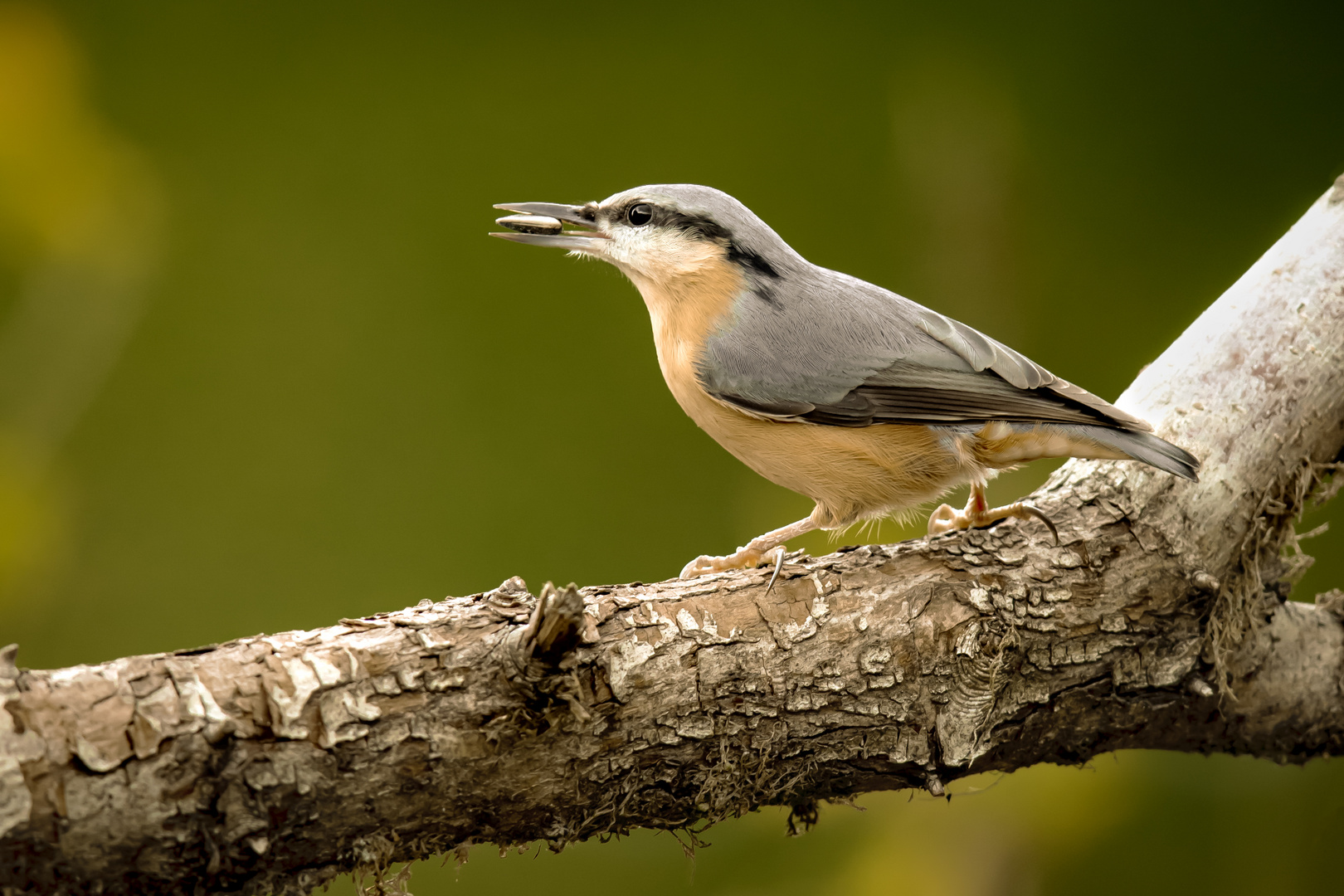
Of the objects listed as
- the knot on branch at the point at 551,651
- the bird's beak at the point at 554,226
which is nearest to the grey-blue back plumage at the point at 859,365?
the bird's beak at the point at 554,226

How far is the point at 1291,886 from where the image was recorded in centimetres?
315

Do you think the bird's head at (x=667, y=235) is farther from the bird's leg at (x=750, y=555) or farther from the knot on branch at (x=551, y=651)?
the knot on branch at (x=551, y=651)

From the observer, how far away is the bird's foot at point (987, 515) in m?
2.05

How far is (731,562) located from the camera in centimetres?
215

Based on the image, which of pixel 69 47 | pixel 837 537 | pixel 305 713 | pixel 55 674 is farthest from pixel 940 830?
pixel 69 47

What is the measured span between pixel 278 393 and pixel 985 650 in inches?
108

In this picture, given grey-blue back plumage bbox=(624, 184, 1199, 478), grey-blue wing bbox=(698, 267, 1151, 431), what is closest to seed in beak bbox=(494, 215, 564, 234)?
grey-blue back plumage bbox=(624, 184, 1199, 478)

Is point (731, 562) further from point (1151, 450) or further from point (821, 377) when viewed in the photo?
point (1151, 450)

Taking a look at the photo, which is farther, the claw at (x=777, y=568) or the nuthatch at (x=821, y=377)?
the nuthatch at (x=821, y=377)

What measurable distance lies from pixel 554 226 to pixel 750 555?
0.88 metres

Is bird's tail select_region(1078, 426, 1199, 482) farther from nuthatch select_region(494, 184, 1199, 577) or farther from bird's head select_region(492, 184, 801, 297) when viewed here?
bird's head select_region(492, 184, 801, 297)

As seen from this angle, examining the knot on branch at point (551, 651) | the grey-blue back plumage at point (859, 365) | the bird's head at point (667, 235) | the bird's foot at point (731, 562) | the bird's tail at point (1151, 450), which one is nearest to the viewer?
the knot on branch at point (551, 651)

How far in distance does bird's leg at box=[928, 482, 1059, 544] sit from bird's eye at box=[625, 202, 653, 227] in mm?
956

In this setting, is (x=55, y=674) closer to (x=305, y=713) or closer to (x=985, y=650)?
(x=305, y=713)
